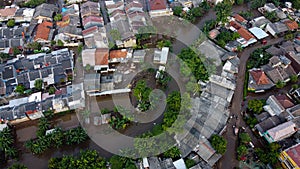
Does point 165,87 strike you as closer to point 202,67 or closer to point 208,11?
point 202,67

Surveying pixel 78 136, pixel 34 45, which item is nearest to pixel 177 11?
pixel 34 45

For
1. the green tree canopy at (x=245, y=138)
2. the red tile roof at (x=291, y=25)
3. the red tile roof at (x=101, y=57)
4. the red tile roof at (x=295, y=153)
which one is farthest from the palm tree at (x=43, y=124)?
the red tile roof at (x=291, y=25)

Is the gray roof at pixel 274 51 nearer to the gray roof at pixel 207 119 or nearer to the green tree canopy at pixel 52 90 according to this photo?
the gray roof at pixel 207 119

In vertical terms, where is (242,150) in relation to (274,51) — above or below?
below

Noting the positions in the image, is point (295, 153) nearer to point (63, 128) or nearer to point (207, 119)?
point (207, 119)

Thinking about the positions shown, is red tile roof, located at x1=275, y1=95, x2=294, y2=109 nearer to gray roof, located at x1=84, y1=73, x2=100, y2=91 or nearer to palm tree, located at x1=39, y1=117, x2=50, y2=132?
gray roof, located at x1=84, y1=73, x2=100, y2=91

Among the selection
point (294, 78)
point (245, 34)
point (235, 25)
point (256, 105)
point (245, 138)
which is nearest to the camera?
point (245, 138)

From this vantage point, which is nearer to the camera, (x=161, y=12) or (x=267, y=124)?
(x=267, y=124)
